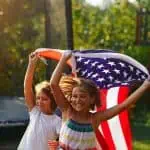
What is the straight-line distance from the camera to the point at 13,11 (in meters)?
11.9

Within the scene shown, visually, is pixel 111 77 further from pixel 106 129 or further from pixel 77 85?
pixel 77 85

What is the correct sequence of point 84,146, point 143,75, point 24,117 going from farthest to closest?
point 24,117
point 143,75
point 84,146

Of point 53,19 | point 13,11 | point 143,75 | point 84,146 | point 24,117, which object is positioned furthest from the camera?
point 13,11

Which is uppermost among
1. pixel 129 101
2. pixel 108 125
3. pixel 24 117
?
pixel 129 101

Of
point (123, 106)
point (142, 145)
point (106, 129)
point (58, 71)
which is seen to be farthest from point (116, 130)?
point (142, 145)

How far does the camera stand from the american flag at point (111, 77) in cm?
472

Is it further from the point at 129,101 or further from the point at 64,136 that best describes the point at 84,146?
the point at 129,101

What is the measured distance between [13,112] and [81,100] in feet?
20.9

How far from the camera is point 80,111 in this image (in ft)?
14.2

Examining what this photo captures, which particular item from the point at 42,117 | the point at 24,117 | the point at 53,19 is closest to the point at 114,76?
the point at 42,117

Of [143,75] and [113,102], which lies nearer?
[143,75]

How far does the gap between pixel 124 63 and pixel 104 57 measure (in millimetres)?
170

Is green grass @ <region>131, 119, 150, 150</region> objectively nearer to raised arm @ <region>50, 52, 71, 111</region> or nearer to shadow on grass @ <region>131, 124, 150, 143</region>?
shadow on grass @ <region>131, 124, 150, 143</region>

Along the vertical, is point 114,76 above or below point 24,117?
above
